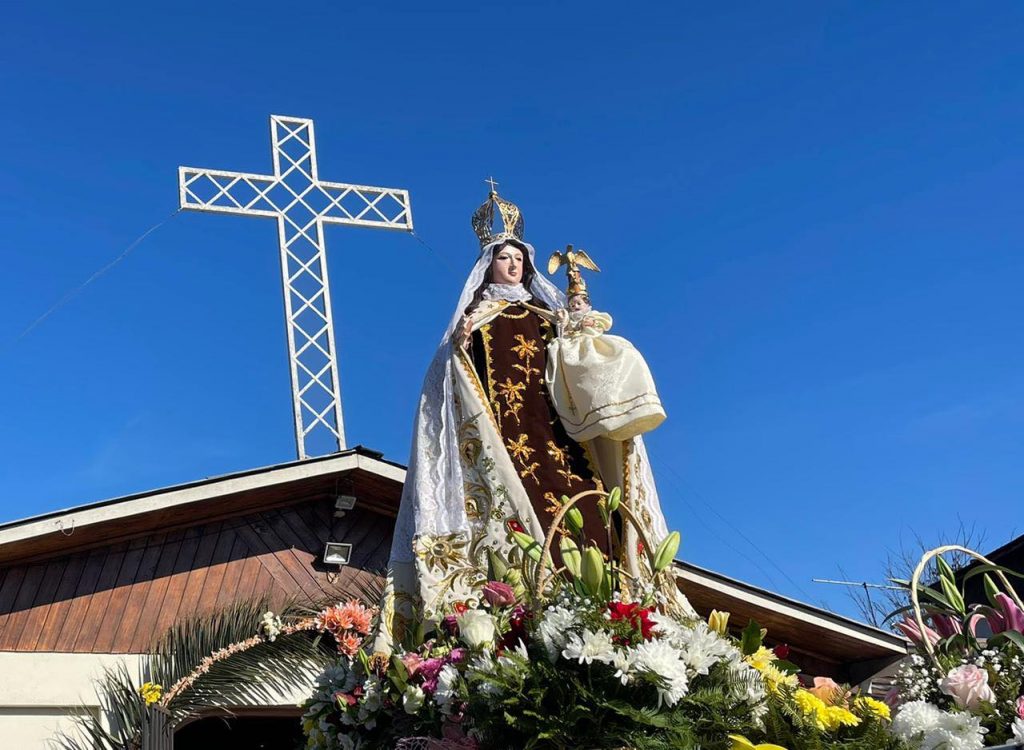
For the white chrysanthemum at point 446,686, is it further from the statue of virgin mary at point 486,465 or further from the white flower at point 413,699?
the statue of virgin mary at point 486,465

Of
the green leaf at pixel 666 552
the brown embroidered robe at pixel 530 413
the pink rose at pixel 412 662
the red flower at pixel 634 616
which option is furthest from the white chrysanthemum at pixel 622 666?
the brown embroidered robe at pixel 530 413

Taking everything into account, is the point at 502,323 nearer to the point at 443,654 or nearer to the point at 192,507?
the point at 443,654

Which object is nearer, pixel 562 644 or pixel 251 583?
pixel 562 644

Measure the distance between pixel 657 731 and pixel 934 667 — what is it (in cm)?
105

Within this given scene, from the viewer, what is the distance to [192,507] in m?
A: 8.92

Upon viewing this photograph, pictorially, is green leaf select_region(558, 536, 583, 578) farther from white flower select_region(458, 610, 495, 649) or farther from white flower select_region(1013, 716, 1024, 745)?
white flower select_region(1013, 716, 1024, 745)

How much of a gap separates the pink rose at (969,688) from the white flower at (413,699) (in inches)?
71.6

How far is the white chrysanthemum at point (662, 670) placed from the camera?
3482mm

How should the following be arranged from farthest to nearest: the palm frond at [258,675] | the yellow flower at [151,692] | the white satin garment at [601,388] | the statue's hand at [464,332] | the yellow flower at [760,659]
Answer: the palm frond at [258,675] → the yellow flower at [151,692] → the statue's hand at [464,332] → the white satin garment at [601,388] → the yellow flower at [760,659]

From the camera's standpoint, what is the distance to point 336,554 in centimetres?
944

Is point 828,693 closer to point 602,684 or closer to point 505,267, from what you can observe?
point 602,684

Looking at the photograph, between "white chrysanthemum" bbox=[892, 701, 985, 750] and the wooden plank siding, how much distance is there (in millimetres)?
6345

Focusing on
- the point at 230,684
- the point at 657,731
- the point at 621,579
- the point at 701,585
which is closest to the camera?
the point at 657,731

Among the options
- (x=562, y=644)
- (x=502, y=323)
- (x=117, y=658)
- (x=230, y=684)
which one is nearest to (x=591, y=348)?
(x=502, y=323)
